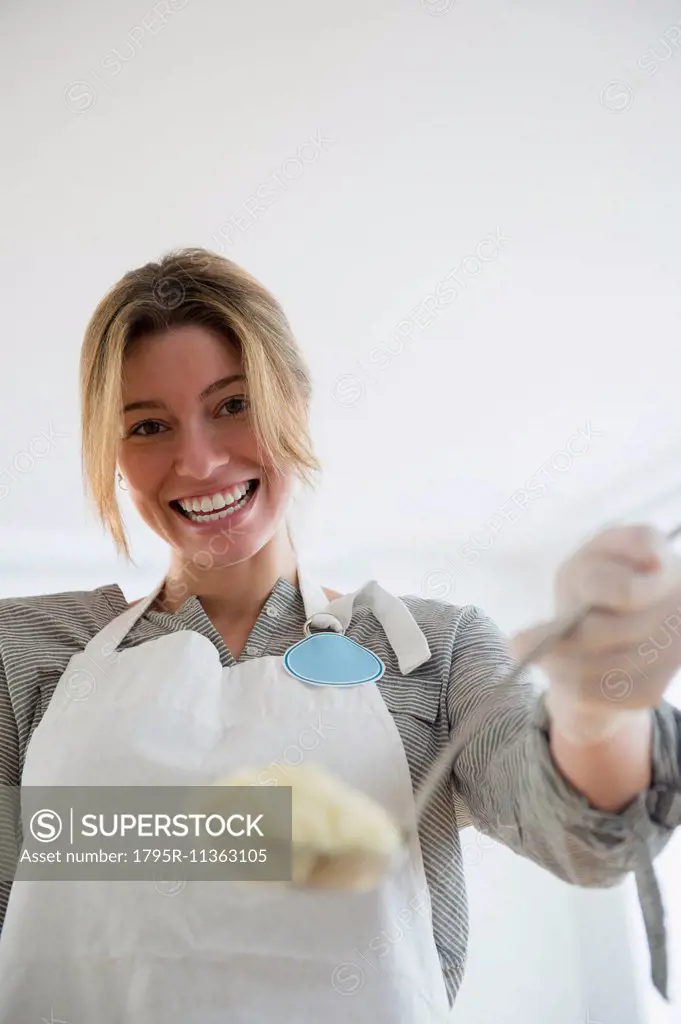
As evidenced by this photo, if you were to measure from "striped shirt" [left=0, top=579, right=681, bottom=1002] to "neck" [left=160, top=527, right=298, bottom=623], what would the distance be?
0.06 feet

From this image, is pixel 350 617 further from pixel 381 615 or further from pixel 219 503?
pixel 219 503

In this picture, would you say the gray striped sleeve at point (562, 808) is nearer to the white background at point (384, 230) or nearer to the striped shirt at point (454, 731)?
the striped shirt at point (454, 731)

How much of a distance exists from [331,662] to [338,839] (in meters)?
0.15

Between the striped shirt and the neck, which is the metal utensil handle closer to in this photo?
the striped shirt

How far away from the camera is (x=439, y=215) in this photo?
1013mm

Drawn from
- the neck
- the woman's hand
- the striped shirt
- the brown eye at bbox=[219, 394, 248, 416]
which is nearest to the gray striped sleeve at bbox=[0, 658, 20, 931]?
the striped shirt

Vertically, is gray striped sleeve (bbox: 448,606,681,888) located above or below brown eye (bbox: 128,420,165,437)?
below

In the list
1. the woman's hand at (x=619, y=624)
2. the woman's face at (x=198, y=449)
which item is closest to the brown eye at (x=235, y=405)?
the woman's face at (x=198, y=449)

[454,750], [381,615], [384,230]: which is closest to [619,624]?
[454,750]

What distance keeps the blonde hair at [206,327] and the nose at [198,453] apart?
0.11ft

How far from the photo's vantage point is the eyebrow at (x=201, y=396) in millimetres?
683

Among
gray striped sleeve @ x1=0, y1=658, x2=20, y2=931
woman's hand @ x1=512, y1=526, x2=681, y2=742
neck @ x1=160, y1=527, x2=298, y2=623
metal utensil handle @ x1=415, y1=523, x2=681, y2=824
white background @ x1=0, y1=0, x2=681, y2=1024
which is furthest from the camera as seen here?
white background @ x1=0, y1=0, x2=681, y2=1024

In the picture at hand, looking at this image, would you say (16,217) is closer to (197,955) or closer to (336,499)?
(336,499)

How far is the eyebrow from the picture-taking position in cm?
68
